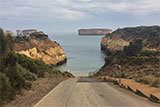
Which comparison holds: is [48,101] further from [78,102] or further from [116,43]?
[116,43]

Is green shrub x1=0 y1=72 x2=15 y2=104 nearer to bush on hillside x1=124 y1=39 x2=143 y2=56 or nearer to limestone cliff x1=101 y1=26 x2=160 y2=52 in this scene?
bush on hillside x1=124 y1=39 x2=143 y2=56

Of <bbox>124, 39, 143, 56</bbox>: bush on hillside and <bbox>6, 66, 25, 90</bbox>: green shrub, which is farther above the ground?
<bbox>6, 66, 25, 90</bbox>: green shrub

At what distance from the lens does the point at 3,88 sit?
1062cm

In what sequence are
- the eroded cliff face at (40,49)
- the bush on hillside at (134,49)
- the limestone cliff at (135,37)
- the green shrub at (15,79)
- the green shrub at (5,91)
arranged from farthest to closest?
the limestone cliff at (135,37)
the eroded cliff face at (40,49)
the bush on hillside at (134,49)
the green shrub at (15,79)
the green shrub at (5,91)

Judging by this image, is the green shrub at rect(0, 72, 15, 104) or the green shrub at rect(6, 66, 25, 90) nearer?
the green shrub at rect(0, 72, 15, 104)

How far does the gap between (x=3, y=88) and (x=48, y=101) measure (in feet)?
8.49

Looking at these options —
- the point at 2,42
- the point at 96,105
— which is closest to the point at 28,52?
the point at 2,42

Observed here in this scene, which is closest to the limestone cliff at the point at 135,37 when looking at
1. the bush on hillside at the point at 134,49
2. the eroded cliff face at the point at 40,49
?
the bush on hillside at the point at 134,49

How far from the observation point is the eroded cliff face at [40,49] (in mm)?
59031

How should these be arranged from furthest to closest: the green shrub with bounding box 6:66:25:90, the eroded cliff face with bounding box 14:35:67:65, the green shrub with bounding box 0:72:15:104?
1. the eroded cliff face with bounding box 14:35:67:65
2. the green shrub with bounding box 6:66:25:90
3. the green shrub with bounding box 0:72:15:104

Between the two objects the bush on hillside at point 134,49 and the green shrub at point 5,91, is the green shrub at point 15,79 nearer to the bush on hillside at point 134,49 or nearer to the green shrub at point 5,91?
the green shrub at point 5,91

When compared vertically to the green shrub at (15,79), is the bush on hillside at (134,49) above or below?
below

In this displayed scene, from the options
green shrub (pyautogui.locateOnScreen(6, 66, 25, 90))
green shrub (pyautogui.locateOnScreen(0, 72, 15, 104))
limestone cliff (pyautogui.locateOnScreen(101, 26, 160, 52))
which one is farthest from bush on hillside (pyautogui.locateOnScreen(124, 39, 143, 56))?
green shrub (pyautogui.locateOnScreen(0, 72, 15, 104))

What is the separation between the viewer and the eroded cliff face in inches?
2324
